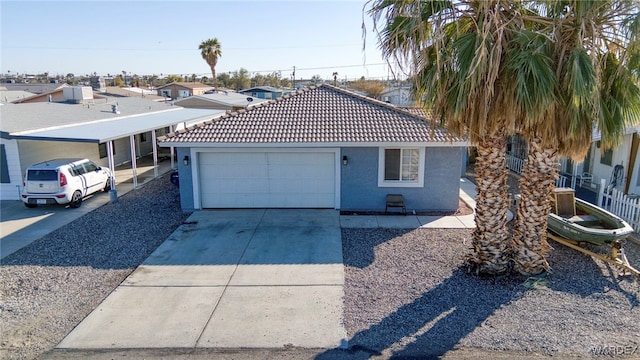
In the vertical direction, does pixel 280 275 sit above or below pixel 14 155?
below

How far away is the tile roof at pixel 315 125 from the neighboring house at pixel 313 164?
0.03 metres

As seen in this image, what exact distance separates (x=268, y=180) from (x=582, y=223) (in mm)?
8993

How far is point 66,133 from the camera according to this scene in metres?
15.8

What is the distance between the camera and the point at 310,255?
10.4 metres

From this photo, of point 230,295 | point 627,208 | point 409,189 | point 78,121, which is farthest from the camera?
point 78,121

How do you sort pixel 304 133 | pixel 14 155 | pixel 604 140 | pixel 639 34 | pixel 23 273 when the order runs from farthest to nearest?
1. pixel 14 155
2. pixel 304 133
3. pixel 23 273
4. pixel 604 140
5. pixel 639 34

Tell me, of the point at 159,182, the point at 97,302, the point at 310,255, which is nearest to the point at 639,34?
the point at 310,255

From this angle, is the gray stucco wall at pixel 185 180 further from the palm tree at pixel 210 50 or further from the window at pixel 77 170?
the palm tree at pixel 210 50

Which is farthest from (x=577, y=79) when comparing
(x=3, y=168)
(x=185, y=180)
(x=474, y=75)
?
(x=3, y=168)

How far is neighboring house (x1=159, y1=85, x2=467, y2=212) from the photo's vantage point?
13.4 metres

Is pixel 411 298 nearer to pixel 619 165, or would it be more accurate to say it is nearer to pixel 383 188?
pixel 383 188

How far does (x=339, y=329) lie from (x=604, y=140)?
19.6ft

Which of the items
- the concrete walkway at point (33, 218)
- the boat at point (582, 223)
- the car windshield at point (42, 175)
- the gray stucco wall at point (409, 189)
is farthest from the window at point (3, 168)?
the boat at point (582, 223)

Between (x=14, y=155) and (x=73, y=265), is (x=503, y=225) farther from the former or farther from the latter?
(x=14, y=155)
